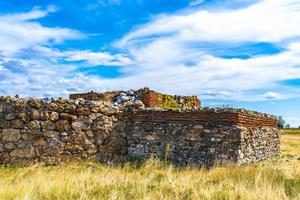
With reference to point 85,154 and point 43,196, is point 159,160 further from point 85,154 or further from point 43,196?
point 43,196

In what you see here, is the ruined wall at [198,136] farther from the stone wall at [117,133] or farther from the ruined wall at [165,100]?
the ruined wall at [165,100]

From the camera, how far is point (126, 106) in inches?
560

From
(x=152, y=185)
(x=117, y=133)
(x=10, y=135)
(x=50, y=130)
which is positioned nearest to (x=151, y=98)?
(x=117, y=133)

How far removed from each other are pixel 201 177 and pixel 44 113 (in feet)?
16.5

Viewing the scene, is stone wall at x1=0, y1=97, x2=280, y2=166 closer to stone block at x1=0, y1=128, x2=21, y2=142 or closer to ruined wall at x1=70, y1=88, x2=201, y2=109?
stone block at x1=0, y1=128, x2=21, y2=142

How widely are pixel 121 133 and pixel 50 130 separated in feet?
7.85

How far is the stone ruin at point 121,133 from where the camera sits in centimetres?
1252

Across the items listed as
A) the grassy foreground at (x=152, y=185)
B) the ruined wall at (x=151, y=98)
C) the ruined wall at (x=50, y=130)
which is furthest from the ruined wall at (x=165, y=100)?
the grassy foreground at (x=152, y=185)

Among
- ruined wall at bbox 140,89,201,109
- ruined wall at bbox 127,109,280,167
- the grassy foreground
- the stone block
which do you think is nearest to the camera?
the grassy foreground

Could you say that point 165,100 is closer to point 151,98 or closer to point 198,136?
point 151,98

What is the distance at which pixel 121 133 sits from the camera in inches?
553

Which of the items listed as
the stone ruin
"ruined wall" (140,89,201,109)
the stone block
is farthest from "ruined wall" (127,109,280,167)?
the stone block

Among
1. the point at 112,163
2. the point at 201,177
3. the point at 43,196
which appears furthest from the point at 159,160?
the point at 43,196

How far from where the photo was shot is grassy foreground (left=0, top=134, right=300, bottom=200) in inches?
309
